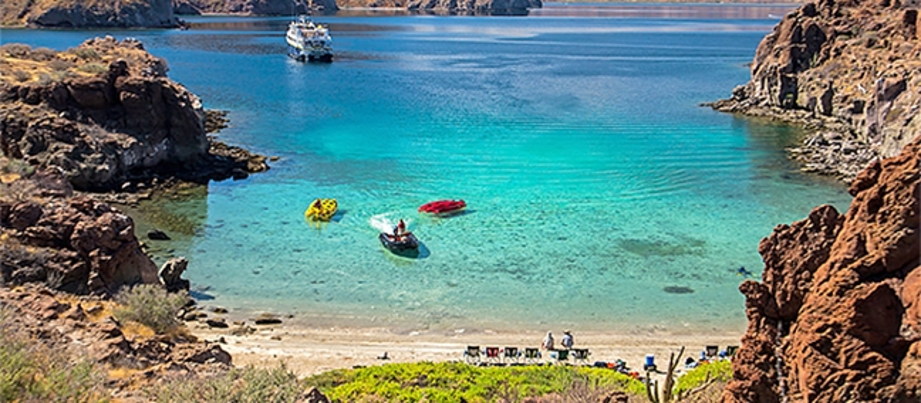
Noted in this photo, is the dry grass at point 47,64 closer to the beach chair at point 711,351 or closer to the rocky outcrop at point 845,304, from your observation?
the beach chair at point 711,351

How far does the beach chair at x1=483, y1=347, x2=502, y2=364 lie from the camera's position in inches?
899

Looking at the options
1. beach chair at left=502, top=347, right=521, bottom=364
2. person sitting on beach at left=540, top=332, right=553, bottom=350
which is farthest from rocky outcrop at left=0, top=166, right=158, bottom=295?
person sitting on beach at left=540, top=332, right=553, bottom=350

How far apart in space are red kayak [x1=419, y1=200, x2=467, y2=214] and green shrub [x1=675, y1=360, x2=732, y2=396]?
2222 cm

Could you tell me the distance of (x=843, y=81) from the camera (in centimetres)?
6594

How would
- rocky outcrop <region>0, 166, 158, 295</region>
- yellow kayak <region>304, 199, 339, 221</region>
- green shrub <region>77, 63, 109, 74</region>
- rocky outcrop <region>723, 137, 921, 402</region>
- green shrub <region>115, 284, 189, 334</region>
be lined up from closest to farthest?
rocky outcrop <region>723, 137, 921, 402</region> → green shrub <region>115, 284, 189, 334</region> → rocky outcrop <region>0, 166, 158, 295</region> → yellow kayak <region>304, 199, 339, 221</region> → green shrub <region>77, 63, 109, 74</region>

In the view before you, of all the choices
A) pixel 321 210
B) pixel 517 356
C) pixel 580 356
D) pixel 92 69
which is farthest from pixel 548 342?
pixel 92 69

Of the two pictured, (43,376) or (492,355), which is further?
(492,355)

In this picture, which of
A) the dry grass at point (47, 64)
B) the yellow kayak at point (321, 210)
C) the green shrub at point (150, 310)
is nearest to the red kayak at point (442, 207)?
the yellow kayak at point (321, 210)

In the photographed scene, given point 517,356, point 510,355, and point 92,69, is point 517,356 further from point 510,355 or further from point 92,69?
point 92,69

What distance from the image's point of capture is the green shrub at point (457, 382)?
651 inches

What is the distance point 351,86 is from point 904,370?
7977cm

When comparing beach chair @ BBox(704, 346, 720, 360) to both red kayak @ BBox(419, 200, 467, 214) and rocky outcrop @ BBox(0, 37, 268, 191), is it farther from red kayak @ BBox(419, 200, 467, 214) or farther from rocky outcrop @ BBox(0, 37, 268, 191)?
rocky outcrop @ BBox(0, 37, 268, 191)

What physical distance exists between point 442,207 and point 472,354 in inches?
673

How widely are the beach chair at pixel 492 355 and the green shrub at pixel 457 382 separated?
2922mm
